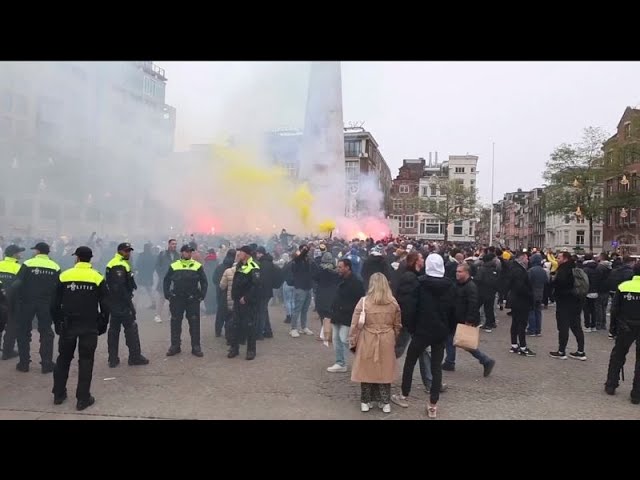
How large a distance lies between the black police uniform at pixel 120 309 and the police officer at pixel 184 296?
0.71m

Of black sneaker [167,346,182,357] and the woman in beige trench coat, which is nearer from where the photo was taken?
the woman in beige trench coat

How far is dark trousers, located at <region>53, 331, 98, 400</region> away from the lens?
516cm

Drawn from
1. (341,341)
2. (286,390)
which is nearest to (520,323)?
(341,341)

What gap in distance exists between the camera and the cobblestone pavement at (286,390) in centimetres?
514

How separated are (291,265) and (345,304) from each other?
10.5 ft

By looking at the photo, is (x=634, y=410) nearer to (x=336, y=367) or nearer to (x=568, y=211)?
(x=336, y=367)

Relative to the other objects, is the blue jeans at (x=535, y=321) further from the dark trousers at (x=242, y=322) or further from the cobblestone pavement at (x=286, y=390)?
the dark trousers at (x=242, y=322)

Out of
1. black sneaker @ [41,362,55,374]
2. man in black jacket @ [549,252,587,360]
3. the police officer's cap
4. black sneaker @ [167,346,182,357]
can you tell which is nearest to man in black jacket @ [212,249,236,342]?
black sneaker @ [167,346,182,357]

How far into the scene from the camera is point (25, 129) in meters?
16.1

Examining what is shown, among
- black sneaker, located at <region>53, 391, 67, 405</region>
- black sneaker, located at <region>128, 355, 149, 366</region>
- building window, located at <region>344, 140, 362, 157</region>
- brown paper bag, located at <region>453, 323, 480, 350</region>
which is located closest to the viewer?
black sneaker, located at <region>53, 391, 67, 405</region>

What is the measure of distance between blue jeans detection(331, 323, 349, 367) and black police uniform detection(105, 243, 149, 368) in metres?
2.83

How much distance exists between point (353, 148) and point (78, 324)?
52597 millimetres

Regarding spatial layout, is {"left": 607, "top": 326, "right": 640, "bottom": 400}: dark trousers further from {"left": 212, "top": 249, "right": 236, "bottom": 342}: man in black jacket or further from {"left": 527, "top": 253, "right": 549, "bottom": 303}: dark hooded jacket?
{"left": 212, "top": 249, "right": 236, "bottom": 342}: man in black jacket

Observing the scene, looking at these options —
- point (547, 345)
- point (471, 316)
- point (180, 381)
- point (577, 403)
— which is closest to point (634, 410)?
point (577, 403)
